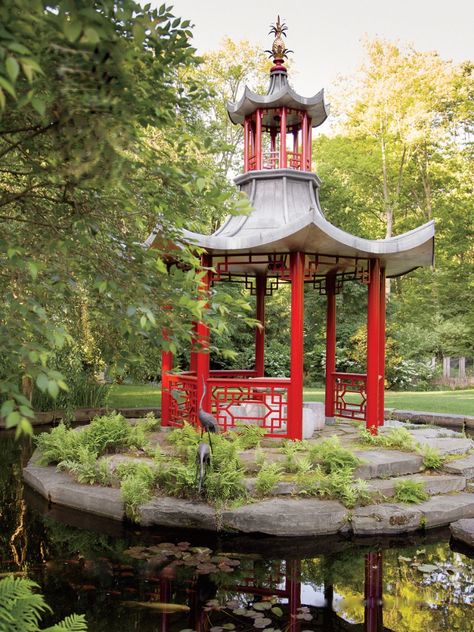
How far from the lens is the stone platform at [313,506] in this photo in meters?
5.98

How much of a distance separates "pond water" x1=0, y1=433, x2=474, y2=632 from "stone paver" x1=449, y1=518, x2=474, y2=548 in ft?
0.51

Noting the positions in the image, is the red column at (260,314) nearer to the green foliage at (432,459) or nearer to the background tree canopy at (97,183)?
the green foliage at (432,459)

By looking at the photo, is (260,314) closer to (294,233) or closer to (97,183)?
(294,233)

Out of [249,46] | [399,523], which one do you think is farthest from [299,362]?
[249,46]

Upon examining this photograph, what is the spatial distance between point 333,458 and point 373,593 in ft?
6.65

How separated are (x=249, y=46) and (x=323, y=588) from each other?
23508 millimetres

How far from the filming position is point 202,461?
6.20 meters

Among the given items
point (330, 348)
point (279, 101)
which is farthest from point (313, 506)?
point (279, 101)

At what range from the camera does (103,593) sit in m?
4.63

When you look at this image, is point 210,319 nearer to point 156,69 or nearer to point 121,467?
point 156,69

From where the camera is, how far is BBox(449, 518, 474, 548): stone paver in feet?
19.1

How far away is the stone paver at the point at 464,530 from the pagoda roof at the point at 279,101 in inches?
251

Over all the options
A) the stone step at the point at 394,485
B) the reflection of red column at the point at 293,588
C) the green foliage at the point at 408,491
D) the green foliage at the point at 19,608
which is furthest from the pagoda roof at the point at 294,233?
the green foliage at the point at 19,608

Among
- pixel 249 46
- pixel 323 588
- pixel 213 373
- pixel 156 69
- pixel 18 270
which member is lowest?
pixel 323 588
